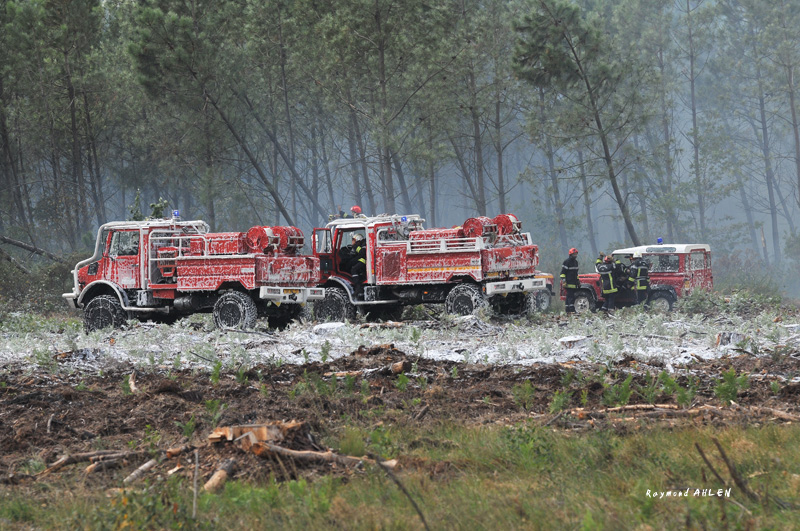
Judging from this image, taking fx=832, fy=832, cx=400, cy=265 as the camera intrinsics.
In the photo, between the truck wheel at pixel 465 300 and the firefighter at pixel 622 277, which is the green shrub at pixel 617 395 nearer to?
the truck wheel at pixel 465 300

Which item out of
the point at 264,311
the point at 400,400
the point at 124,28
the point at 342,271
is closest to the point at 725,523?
the point at 400,400

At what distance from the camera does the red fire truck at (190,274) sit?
16219 millimetres

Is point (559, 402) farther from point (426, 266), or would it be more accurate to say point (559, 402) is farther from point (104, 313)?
point (104, 313)

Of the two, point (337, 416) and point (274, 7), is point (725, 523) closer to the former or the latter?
point (337, 416)

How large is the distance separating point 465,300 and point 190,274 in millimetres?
5518

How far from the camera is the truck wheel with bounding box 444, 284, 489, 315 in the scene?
16.7 m

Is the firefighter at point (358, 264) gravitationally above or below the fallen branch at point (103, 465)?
above

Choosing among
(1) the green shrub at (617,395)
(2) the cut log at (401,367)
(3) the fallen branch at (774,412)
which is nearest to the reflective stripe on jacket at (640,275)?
(2) the cut log at (401,367)

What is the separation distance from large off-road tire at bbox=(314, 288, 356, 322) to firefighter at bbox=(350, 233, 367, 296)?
0.43m

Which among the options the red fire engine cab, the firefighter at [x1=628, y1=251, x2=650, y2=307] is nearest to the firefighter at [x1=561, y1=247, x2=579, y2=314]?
the firefighter at [x1=628, y1=251, x2=650, y2=307]

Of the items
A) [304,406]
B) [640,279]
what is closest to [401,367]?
[304,406]

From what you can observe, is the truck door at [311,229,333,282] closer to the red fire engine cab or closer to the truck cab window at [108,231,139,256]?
the red fire engine cab

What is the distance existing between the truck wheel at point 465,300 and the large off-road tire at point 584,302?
21.8 feet

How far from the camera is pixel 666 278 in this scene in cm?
2288
